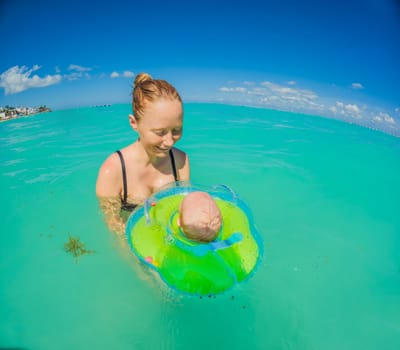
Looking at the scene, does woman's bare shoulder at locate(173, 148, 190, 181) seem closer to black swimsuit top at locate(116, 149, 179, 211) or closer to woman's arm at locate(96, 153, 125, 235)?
black swimsuit top at locate(116, 149, 179, 211)

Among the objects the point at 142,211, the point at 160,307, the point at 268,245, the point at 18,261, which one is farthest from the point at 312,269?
the point at 18,261

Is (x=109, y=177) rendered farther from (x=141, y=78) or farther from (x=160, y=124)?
(x=141, y=78)

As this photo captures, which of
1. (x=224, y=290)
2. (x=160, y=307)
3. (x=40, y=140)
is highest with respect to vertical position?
(x=224, y=290)

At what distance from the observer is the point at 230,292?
10.2 feet

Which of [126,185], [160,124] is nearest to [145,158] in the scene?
[126,185]

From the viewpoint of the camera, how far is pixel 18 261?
3.48 m

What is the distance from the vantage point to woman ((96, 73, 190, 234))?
82.3 inches

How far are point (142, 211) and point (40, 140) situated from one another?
29.1ft

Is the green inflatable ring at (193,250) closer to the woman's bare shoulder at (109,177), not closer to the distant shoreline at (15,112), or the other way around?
the woman's bare shoulder at (109,177)

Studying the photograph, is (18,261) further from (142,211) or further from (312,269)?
(312,269)

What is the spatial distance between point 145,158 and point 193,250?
1.16 m

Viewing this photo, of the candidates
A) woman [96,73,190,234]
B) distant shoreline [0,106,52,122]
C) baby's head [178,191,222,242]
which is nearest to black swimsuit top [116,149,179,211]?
woman [96,73,190,234]

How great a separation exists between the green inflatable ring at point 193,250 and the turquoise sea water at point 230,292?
2.47 ft

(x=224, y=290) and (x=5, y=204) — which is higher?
(x=224, y=290)
